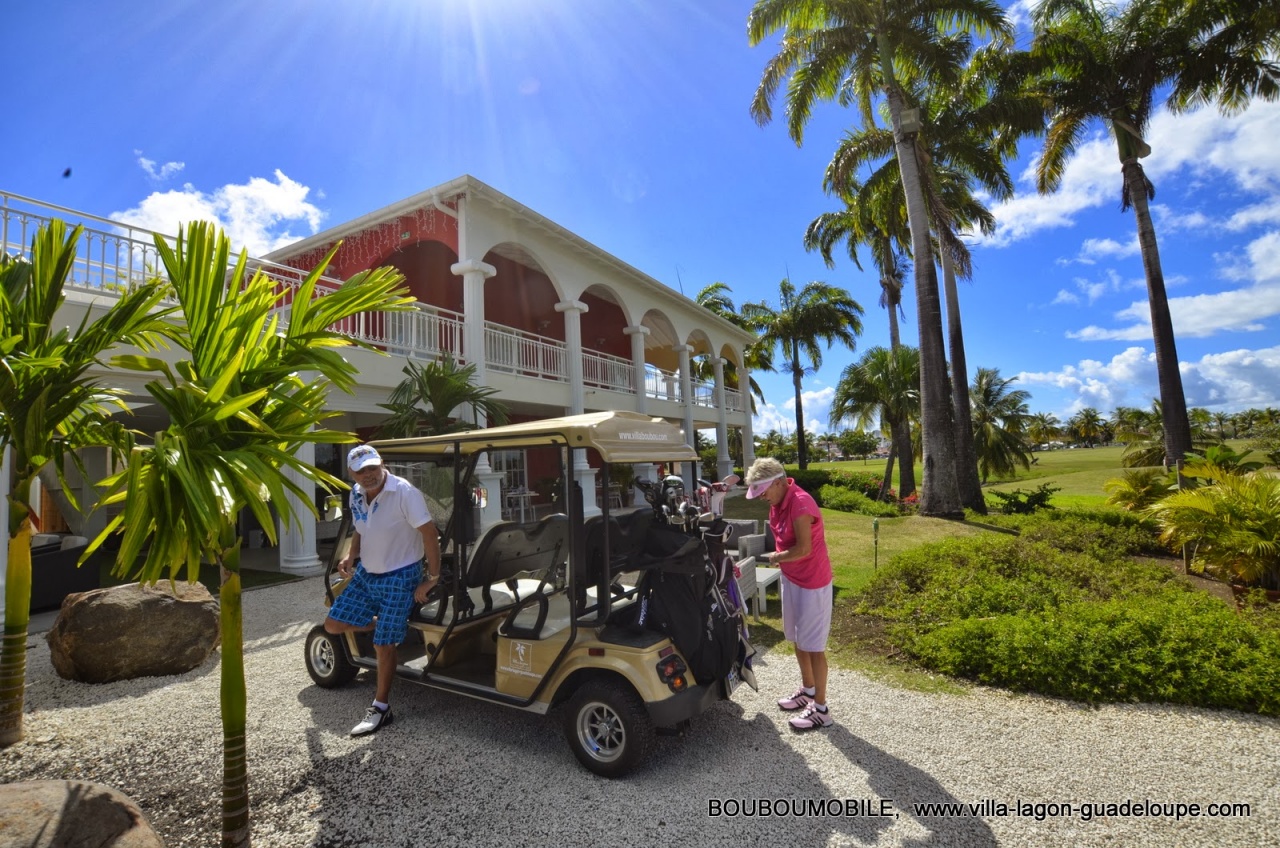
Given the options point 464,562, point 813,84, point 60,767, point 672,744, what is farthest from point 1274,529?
point 813,84

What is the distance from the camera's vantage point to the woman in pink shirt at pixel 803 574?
388cm

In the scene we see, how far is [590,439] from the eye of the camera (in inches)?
127

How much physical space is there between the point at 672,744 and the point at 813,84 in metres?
16.8

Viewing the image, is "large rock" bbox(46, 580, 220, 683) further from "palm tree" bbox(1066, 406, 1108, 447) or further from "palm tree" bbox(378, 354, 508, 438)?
"palm tree" bbox(1066, 406, 1108, 447)

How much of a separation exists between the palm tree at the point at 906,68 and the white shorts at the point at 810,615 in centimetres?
1223

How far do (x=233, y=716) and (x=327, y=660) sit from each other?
226cm

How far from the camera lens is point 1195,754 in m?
3.37

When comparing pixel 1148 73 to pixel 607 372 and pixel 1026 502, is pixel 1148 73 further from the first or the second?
pixel 607 372

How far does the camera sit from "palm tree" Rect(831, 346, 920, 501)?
22906 millimetres

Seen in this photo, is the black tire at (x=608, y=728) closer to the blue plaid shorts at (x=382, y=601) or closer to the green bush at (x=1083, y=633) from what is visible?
the blue plaid shorts at (x=382, y=601)

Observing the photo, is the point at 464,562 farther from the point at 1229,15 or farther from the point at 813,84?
the point at 1229,15

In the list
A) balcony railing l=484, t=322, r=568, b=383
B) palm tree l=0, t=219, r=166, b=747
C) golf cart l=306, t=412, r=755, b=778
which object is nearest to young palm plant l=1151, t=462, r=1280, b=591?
golf cart l=306, t=412, r=755, b=778

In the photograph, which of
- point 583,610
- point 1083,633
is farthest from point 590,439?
point 1083,633

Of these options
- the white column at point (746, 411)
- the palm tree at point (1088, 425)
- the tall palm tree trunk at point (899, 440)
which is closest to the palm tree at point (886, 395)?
the tall palm tree trunk at point (899, 440)
